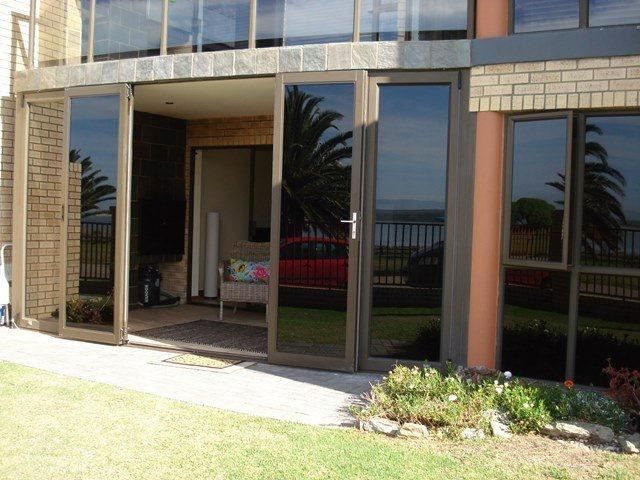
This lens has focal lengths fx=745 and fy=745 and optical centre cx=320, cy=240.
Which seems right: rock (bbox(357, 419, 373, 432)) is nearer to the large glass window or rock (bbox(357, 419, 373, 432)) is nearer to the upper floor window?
the large glass window

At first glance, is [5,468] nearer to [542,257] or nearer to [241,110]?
[542,257]

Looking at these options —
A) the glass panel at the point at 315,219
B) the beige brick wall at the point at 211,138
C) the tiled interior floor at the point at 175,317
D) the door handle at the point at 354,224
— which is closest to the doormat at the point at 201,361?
the glass panel at the point at 315,219

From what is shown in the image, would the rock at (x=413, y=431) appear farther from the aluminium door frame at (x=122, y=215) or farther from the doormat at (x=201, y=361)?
the aluminium door frame at (x=122, y=215)

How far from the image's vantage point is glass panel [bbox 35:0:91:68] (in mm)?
8555

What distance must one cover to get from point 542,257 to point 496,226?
19.5 inches

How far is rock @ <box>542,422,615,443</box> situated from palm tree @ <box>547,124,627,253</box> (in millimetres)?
1749

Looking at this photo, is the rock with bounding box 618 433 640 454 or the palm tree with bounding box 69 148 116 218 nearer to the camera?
the rock with bounding box 618 433 640 454

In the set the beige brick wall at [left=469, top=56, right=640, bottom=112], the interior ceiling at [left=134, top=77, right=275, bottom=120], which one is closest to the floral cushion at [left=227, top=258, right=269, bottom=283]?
the interior ceiling at [left=134, top=77, right=275, bottom=120]

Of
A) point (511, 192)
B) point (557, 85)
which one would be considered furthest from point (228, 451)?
point (557, 85)

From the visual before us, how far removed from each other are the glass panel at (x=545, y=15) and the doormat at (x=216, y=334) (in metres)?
4.06

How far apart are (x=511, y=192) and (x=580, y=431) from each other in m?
2.30

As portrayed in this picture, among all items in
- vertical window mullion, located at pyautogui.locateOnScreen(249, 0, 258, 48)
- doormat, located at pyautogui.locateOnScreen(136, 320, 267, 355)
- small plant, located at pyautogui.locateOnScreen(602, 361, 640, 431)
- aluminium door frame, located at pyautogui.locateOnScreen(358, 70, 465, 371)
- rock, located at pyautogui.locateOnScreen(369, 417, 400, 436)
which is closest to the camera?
rock, located at pyautogui.locateOnScreen(369, 417, 400, 436)

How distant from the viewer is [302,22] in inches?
288

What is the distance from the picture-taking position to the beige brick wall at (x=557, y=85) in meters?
6.13
